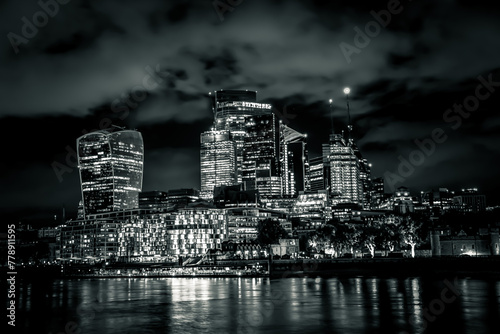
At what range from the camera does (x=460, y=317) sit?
53.0 m

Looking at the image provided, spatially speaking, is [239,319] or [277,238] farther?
[277,238]

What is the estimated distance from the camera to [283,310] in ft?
205

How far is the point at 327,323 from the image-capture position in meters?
53.2

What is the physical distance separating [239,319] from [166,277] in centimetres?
9041

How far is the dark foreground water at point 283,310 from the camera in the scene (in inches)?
2023

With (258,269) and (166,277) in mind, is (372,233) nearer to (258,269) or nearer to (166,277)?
(258,269)

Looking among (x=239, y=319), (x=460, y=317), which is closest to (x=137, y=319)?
(x=239, y=319)

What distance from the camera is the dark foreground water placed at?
5138 centimetres

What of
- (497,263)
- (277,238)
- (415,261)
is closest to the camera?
(497,263)

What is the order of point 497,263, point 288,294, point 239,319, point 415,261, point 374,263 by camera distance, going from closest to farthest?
point 239,319, point 288,294, point 497,263, point 415,261, point 374,263

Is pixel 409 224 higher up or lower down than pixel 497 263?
higher up

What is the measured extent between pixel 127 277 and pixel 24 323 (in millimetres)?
92623

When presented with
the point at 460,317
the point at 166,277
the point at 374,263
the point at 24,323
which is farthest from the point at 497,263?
the point at 24,323

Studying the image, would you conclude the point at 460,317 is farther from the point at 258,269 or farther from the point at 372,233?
the point at 372,233
